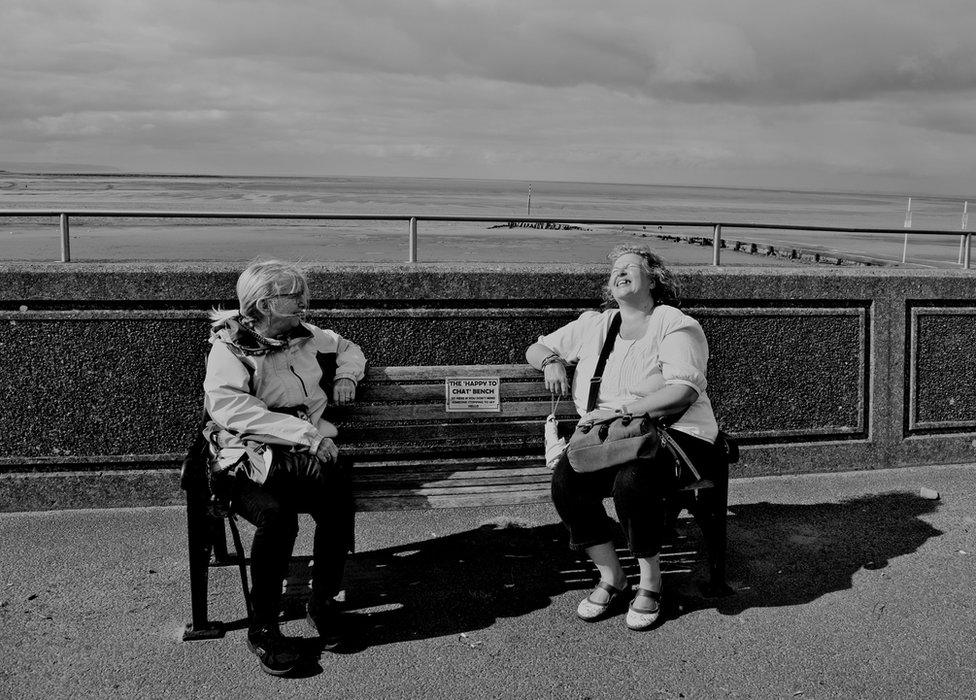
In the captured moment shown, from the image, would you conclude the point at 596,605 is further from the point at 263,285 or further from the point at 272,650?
the point at 263,285

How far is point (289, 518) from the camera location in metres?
3.36

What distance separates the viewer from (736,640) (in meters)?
3.46

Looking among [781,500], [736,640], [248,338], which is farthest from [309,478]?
[781,500]

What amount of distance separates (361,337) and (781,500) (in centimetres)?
237

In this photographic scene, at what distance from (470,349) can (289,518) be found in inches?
78.1

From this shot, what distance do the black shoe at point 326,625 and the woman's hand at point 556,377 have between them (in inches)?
51.5

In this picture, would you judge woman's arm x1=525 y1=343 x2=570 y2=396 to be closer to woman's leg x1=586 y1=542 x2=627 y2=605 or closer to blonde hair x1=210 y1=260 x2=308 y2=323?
woman's leg x1=586 y1=542 x2=627 y2=605

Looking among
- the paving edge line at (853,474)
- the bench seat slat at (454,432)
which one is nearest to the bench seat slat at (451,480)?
the bench seat slat at (454,432)

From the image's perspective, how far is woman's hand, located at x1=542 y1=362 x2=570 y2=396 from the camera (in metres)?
4.14

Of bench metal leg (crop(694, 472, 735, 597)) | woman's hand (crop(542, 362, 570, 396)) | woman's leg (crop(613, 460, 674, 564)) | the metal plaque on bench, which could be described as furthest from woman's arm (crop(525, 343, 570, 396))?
bench metal leg (crop(694, 472, 735, 597))

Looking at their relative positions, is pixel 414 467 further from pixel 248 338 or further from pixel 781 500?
pixel 781 500

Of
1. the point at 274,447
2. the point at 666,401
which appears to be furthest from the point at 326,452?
the point at 666,401

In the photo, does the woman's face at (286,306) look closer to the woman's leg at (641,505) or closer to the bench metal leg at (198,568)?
the bench metal leg at (198,568)

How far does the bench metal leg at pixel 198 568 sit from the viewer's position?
11.3ft
